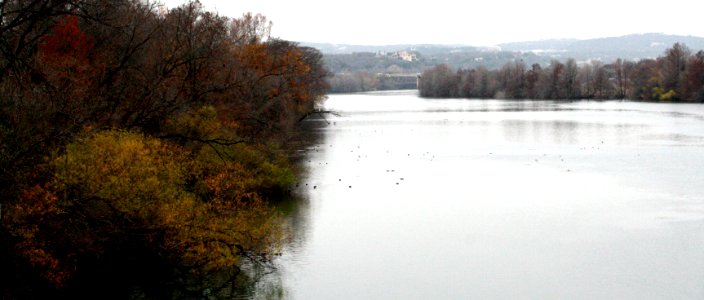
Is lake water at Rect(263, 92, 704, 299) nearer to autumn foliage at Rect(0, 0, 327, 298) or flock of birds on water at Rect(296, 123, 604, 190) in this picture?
flock of birds on water at Rect(296, 123, 604, 190)

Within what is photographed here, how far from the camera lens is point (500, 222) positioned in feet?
70.6

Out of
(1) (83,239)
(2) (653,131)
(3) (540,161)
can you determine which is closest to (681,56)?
(2) (653,131)

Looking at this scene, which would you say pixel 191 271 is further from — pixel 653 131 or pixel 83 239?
pixel 653 131

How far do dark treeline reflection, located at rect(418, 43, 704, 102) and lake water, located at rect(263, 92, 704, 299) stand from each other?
46.2 metres

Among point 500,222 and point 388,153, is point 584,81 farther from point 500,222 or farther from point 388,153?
point 500,222

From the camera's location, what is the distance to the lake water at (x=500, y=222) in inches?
624

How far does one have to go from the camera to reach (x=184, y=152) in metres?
18.4

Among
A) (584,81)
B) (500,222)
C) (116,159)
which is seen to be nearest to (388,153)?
(500,222)

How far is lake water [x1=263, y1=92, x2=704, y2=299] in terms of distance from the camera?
624 inches

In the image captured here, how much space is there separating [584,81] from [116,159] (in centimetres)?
9752

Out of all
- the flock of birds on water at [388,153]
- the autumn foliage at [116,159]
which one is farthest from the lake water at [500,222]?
the autumn foliage at [116,159]

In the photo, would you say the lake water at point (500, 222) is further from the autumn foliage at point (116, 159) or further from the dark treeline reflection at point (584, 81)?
the dark treeline reflection at point (584, 81)

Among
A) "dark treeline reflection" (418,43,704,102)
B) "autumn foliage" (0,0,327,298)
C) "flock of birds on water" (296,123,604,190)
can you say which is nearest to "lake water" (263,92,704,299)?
"flock of birds on water" (296,123,604,190)

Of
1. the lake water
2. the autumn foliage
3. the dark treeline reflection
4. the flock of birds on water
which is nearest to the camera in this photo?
the autumn foliage
